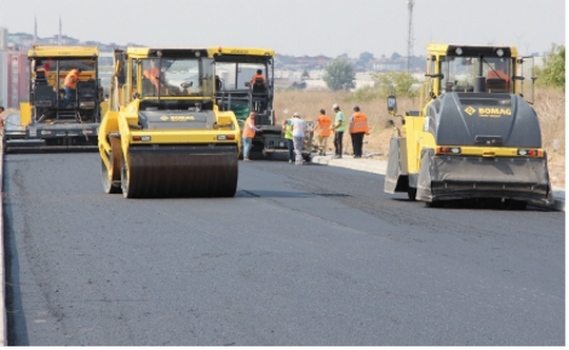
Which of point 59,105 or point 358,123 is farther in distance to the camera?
point 59,105

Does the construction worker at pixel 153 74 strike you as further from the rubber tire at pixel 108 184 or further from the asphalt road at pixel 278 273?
the asphalt road at pixel 278 273

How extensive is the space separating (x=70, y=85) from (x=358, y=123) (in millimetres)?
9124

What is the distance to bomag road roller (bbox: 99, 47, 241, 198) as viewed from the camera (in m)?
19.8

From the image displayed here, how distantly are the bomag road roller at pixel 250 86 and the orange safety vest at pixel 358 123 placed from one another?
4.56 feet

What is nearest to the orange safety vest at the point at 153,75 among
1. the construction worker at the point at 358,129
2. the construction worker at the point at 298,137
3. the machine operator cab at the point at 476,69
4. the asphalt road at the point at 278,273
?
the asphalt road at the point at 278,273

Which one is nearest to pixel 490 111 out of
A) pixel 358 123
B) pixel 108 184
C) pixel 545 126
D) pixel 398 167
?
pixel 398 167

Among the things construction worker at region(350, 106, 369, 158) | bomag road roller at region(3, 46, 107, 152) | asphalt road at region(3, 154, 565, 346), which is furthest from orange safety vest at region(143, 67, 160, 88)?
bomag road roller at region(3, 46, 107, 152)

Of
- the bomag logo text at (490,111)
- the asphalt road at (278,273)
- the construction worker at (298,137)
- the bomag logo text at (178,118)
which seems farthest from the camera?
the construction worker at (298,137)

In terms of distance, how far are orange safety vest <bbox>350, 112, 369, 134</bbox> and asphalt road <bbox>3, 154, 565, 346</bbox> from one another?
13682mm

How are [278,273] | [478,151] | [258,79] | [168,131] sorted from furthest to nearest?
[258,79] → [168,131] → [478,151] → [278,273]

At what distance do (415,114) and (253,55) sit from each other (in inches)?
537

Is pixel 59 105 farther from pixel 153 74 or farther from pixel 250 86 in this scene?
pixel 153 74

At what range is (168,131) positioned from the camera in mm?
20016

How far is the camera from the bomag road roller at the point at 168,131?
1978 centimetres
